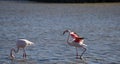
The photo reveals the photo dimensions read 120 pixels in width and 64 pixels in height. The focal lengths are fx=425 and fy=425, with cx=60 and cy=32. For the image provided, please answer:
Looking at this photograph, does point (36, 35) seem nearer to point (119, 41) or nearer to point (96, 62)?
point (119, 41)

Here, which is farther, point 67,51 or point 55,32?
point 55,32

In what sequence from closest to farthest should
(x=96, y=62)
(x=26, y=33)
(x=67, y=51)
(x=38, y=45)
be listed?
(x=96, y=62)
(x=67, y=51)
(x=38, y=45)
(x=26, y=33)

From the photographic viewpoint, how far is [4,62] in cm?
1346

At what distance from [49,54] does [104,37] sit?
604 centimetres

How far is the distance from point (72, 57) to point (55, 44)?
136 inches

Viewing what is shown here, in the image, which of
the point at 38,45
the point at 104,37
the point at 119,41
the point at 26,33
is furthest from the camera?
the point at 26,33

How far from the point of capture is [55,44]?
17.7 meters

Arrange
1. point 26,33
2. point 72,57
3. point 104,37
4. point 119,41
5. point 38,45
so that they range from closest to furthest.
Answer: point 72,57
point 38,45
point 119,41
point 104,37
point 26,33

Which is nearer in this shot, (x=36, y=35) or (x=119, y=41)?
(x=119, y=41)

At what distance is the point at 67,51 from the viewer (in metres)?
15.6

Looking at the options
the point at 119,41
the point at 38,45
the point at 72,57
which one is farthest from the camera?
the point at 119,41

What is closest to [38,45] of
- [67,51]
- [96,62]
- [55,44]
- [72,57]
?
[55,44]

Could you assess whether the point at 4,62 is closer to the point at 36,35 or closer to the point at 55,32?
the point at 36,35

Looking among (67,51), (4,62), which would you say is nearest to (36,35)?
(67,51)
